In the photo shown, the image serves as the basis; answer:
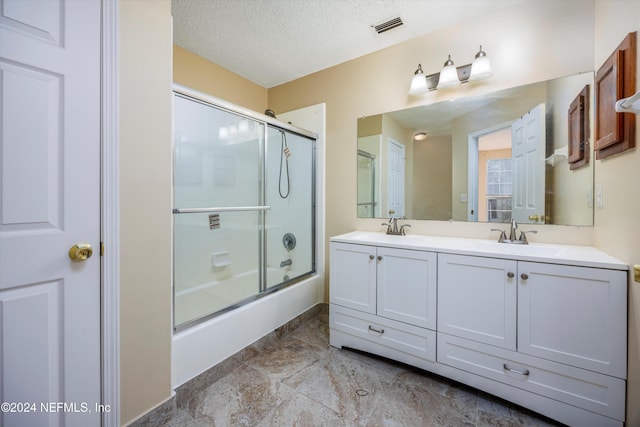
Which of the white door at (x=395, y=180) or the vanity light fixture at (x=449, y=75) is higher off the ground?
the vanity light fixture at (x=449, y=75)

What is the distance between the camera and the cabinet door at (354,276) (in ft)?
6.04

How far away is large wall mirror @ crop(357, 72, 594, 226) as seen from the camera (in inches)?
63.1

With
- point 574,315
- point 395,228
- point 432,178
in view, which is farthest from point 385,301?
point 432,178

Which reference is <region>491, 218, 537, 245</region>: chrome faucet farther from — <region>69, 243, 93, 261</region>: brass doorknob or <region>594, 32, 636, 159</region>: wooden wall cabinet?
<region>69, 243, 93, 261</region>: brass doorknob

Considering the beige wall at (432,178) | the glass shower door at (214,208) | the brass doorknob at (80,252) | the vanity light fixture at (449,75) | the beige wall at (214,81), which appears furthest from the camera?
the beige wall at (214,81)

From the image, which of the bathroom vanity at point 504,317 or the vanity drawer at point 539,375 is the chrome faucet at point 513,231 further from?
the vanity drawer at point 539,375

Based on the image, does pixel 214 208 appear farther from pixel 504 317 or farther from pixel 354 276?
pixel 504 317

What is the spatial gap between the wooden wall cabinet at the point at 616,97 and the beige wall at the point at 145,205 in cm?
207

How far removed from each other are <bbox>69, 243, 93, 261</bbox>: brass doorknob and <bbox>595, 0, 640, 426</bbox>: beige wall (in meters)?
2.23

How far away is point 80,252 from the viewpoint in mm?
1046

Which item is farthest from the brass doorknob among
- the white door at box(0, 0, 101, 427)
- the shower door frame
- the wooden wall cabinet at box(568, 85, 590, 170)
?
the wooden wall cabinet at box(568, 85, 590, 170)

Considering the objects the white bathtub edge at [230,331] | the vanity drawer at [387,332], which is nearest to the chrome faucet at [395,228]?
the vanity drawer at [387,332]

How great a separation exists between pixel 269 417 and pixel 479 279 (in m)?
1.35

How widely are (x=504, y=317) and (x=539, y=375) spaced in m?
0.30
